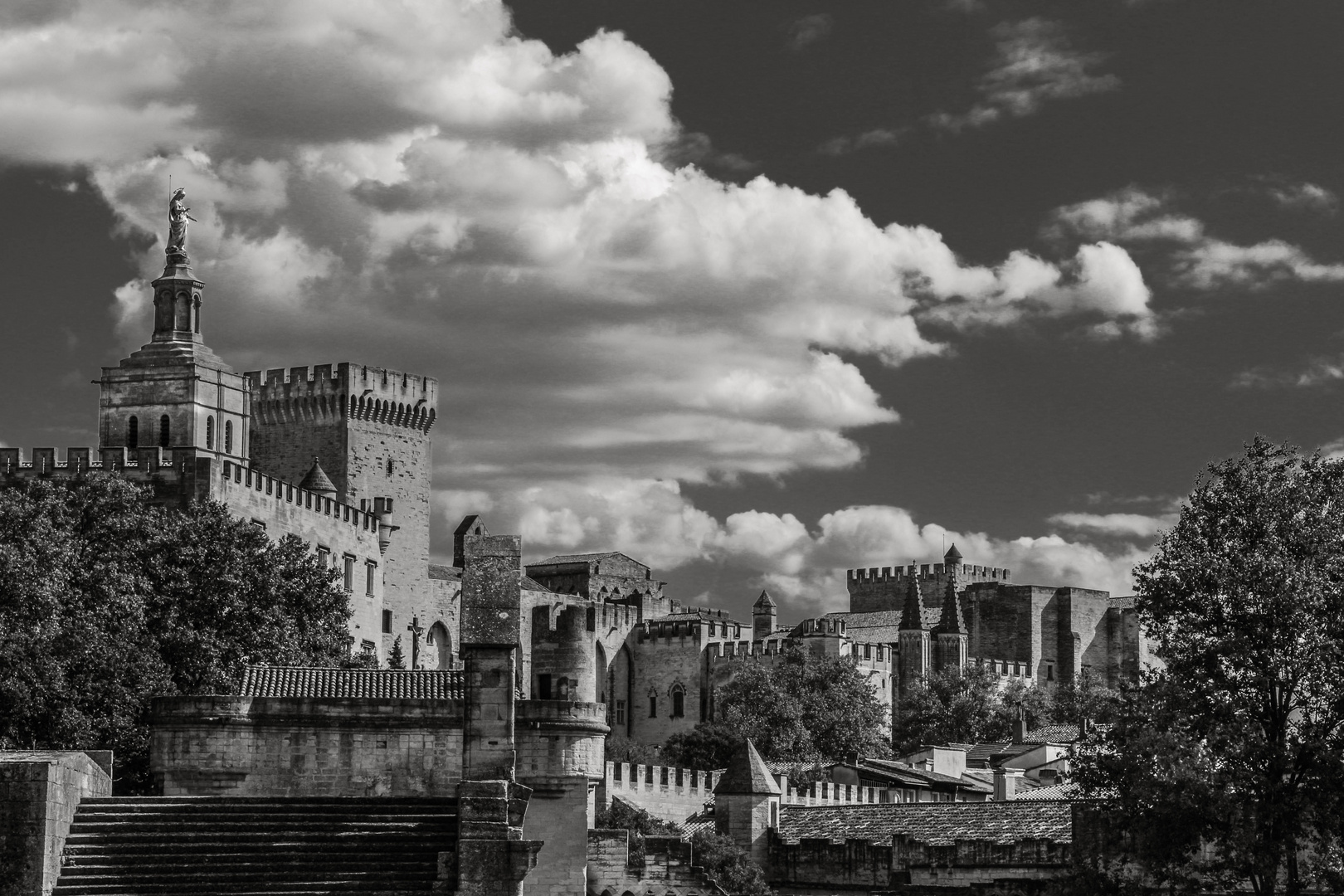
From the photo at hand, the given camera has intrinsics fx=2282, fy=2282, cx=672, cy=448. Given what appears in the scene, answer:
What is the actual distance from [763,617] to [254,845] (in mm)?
87127

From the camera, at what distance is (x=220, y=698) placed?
133 ft

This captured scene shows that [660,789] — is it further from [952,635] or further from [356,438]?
[952,635]

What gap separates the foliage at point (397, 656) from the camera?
83875mm

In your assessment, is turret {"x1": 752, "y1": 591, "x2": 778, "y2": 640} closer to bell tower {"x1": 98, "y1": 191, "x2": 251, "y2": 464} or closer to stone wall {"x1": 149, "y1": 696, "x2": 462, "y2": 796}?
bell tower {"x1": 98, "y1": 191, "x2": 251, "y2": 464}

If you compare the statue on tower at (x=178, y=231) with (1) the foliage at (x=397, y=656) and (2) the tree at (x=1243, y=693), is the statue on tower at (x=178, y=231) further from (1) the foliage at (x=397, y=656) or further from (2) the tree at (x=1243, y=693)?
(2) the tree at (x=1243, y=693)

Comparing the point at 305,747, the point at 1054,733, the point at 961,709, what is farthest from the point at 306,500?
the point at 305,747

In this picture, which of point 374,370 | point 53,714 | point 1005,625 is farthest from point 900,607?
point 53,714

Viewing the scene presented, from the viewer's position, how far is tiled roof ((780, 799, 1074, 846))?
50.5 meters

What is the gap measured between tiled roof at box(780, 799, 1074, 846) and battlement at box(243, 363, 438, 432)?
1659 inches

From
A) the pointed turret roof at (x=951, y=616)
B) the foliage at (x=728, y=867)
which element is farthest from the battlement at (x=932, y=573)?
the foliage at (x=728, y=867)

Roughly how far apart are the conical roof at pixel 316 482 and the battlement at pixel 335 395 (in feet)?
15.7

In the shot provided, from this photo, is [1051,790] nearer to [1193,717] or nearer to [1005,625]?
[1193,717]

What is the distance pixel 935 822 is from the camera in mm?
53250

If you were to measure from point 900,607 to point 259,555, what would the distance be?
82573mm
